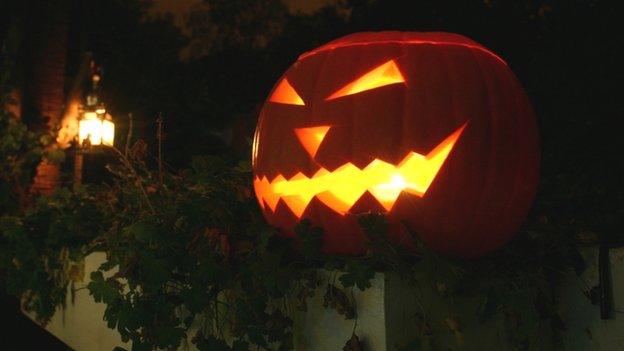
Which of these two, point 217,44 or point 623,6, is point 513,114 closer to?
point 623,6

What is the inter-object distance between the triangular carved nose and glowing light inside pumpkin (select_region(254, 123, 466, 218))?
7 centimetres

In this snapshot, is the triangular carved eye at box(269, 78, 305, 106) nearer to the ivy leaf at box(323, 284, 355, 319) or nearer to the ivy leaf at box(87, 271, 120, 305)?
the ivy leaf at box(323, 284, 355, 319)

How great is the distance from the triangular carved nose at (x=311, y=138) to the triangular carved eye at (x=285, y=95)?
4.5 inches

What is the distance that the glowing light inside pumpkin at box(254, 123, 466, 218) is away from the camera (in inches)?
65.6

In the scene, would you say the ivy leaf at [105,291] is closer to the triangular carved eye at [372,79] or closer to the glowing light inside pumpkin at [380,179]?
the glowing light inside pumpkin at [380,179]

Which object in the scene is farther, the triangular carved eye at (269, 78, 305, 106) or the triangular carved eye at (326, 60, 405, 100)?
the triangular carved eye at (269, 78, 305, 106)

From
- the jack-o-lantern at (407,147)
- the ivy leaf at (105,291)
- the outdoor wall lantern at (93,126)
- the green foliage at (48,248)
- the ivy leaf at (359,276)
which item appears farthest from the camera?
the outdoor wall lantern at (93,126)

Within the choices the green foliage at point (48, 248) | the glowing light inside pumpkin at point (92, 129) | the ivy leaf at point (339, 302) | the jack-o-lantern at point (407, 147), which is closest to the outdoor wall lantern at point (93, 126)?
the glowing light inside pumpkin at point (92, 129)

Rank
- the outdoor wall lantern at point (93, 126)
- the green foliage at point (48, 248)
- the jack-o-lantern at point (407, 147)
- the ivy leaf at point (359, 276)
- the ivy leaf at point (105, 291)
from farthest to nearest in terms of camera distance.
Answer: the outdoor wall lantern at point (93, 126) < the green foliage at point (48, 248) < the ivy leaf at point (105, 291) < the jack-o-lantern at point (407, 147) < the ivy leaf at point (359, 276)

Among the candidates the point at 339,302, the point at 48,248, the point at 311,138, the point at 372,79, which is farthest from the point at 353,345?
the point at 48,248

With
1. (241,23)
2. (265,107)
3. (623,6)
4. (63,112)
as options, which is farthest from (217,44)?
(265,107)

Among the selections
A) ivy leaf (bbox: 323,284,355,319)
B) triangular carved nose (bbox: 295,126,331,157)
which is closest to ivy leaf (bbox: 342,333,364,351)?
ivy leaf (bbox: 323,284,355,319)

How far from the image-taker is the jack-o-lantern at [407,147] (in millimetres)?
1662

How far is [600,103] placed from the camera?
12.2ft
